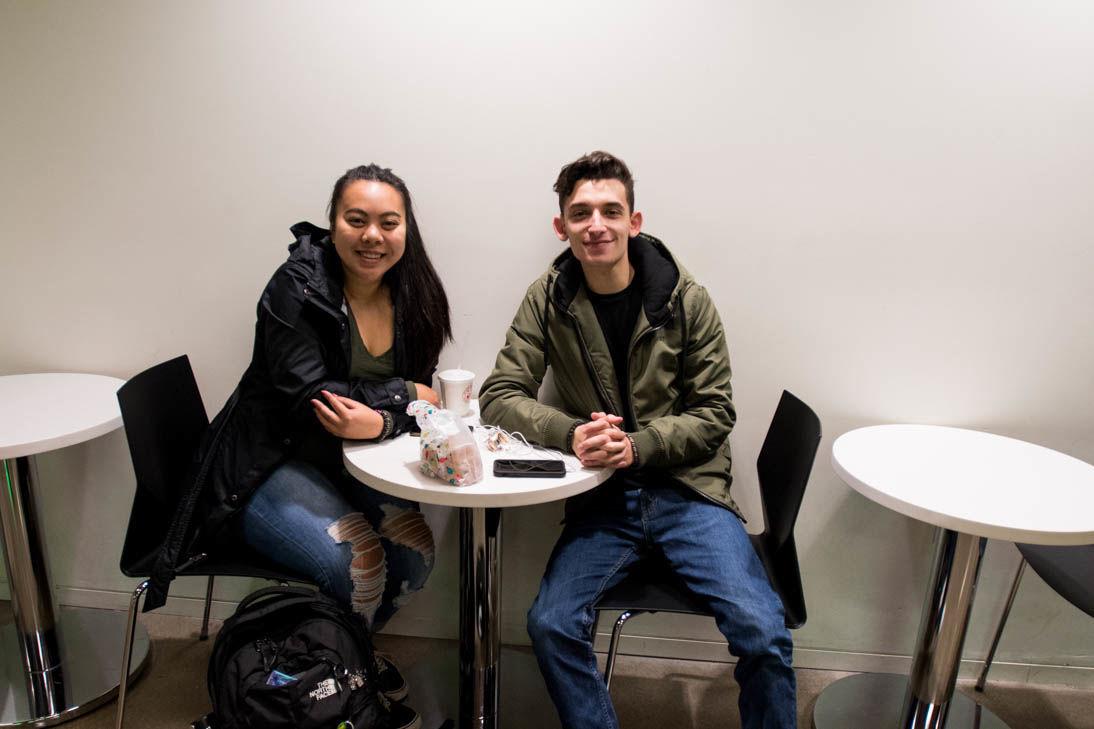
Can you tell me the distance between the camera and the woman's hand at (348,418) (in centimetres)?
159

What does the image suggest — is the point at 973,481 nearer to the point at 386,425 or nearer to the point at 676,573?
the point at 676,573

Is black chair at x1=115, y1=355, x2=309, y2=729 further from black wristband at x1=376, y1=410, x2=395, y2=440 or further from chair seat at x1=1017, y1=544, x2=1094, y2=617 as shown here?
chair seat at x1=1017, y1=544, x2=1094, y2=617

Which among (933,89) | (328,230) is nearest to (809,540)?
(933,89)

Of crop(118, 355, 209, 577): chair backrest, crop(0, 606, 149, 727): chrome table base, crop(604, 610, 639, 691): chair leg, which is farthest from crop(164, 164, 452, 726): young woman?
crop(0, 606, 149, 727): chrome table base

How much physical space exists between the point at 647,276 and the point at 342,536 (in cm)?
100

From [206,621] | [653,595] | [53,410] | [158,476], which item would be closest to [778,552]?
→ [653,595]

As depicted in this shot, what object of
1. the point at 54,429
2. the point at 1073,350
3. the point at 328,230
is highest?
the point at 328,230

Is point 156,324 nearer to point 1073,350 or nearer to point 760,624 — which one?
point 760,624

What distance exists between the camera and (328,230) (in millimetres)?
1847

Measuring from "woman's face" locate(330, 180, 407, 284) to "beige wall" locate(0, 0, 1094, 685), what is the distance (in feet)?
0.72

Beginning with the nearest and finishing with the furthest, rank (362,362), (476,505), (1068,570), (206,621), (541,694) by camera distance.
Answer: (476,505), (1068,570), (362,362), (541,694), (206,621)

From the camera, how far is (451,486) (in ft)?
4.52

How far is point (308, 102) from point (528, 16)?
2.10 ft

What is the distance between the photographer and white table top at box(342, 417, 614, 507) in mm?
1346
